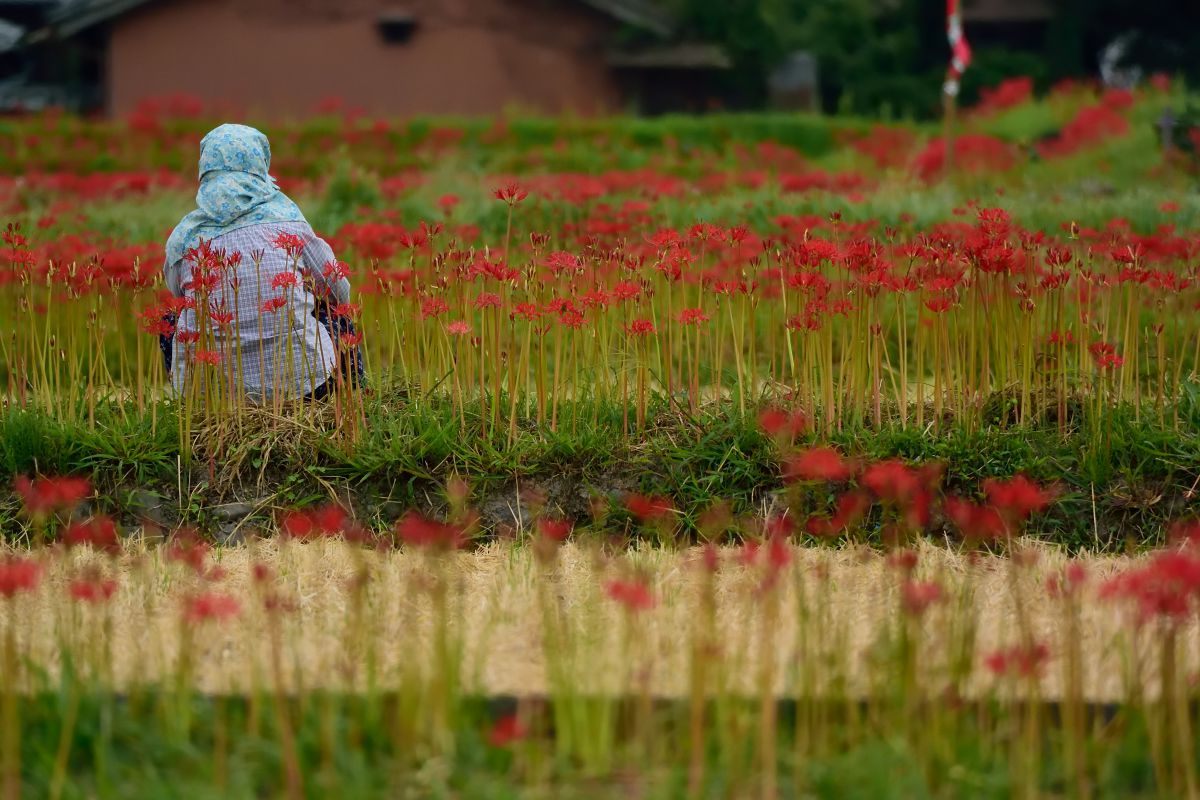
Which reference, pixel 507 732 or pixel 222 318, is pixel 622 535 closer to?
pixel 222 318

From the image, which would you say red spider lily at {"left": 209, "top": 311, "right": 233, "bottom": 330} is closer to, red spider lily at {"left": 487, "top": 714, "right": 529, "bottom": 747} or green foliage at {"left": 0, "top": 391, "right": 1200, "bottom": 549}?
green foliage at {"left": 0, "top": 391, "right": 1200, "bottom": 549}

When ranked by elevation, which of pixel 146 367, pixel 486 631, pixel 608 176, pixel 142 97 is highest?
pixel 142 97

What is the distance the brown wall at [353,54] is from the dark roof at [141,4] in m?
0.57

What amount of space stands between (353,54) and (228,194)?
18.9 m

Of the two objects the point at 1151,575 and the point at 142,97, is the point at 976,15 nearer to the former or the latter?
the point at 142,97

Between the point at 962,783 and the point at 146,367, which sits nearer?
the point at 962,783

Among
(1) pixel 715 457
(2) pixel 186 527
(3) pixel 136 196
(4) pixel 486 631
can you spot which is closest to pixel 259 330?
(2) pixel 186 527

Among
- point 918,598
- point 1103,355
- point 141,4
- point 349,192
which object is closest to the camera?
point 918,598

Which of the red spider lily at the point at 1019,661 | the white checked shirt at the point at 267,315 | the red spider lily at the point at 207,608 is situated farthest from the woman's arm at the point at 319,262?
the red spider lily at the point at 1019,661

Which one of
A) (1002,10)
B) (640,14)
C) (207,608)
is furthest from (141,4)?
(207,608)

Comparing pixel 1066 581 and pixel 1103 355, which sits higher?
pixel 1103 355

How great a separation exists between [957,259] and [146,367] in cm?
409

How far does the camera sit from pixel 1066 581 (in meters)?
4.81

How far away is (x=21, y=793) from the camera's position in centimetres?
343
